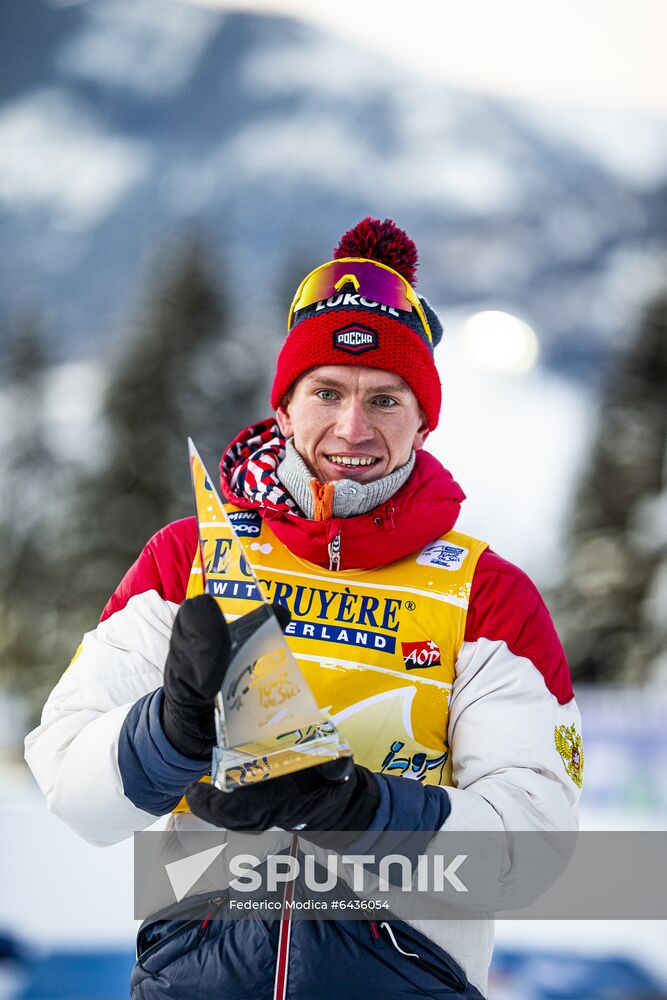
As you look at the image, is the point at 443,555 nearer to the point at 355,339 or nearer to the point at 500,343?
the point at 355,339

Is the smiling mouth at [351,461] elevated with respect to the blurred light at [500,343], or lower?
lower

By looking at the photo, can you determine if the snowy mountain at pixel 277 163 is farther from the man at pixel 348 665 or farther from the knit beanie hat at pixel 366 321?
the man at pixel 348 665

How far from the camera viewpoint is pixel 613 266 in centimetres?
3198

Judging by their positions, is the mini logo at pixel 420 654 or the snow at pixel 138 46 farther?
the snow at pixel 138 46

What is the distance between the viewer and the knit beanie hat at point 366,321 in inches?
72.6

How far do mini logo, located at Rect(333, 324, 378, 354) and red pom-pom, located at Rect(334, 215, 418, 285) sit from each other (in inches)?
9.8

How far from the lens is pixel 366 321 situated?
185cm

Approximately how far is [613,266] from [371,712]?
3243cm

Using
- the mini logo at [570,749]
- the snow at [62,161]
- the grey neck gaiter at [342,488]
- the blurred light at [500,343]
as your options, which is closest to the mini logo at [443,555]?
the grey neck gaiter at [342,488]

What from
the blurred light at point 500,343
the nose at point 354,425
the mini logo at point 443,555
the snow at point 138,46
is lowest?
the mini logo at point 443,555

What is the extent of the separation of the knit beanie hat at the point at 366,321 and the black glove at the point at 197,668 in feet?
2.09

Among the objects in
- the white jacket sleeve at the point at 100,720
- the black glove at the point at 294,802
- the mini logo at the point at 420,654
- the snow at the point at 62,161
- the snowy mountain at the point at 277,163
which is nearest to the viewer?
the black glove at the point at 294,802

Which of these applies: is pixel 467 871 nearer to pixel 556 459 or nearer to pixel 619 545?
pixel 619 545

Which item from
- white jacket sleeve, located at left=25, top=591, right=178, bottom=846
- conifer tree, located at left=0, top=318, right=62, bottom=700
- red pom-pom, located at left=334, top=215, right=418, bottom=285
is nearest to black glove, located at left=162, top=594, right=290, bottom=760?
white jacket sleeve, located at left=25, top=591, right=178, bottom=846
